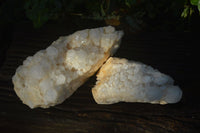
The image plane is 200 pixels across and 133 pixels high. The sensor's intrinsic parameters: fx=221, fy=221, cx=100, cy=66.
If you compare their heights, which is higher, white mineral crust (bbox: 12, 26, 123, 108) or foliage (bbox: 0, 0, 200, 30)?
foliage (bbox: 0, 0, 200, 30)

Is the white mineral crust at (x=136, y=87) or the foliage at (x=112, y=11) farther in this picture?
the foliage at (x=112, y=11)

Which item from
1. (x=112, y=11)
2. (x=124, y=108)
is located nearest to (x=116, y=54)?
(x=112, y=11)

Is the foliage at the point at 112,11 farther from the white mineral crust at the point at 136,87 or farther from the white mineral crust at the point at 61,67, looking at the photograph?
the white mineral crust at the point at 136,87

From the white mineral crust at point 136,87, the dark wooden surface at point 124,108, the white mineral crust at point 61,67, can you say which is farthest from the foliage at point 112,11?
the white mineral crust at point 136,87

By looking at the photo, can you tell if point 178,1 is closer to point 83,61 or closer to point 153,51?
point 153,51

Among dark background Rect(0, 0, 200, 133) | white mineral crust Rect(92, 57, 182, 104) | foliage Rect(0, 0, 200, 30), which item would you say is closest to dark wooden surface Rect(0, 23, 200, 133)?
dark background Rect(0, 0, 200, 133)

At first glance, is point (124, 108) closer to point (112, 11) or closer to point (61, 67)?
point (61, 67)

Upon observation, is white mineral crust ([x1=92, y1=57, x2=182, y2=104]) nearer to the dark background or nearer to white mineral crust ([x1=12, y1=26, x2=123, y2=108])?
the dark background
